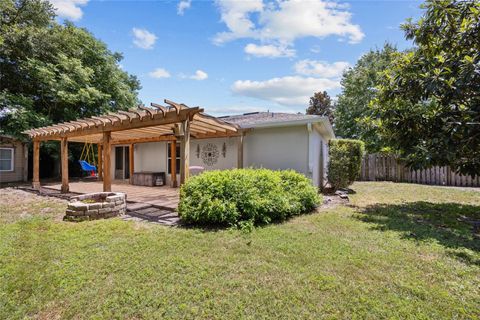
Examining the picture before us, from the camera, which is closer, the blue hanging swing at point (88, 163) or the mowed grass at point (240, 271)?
the mowed grass at point (240, 271)

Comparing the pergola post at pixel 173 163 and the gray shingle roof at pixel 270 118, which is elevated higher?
the gray shingle roof at pixel 270 118

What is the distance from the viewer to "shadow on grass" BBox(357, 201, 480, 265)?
162 inches

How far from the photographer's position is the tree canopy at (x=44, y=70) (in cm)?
1279

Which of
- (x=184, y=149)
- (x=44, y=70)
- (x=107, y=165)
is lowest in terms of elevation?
(x=107, y=165)

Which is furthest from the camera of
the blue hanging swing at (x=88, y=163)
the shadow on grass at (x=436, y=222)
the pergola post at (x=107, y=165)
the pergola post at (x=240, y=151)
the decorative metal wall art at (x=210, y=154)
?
the blue hanging swing at (x=88, y=163)

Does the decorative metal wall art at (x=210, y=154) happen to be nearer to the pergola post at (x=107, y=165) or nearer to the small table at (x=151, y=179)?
the small table at (x=151, y=179)

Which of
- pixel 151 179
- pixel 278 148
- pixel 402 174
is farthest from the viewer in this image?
pixel 402 174

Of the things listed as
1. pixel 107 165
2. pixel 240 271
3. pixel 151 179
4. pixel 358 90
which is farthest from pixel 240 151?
pixel 358 90

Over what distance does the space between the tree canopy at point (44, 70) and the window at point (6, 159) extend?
90.3 inches

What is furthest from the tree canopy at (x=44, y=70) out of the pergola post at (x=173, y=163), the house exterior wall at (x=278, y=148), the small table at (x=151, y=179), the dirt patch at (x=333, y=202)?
the dirt patch at (x=333, y=202)

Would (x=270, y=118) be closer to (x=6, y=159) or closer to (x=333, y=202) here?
(x=333, y=202)

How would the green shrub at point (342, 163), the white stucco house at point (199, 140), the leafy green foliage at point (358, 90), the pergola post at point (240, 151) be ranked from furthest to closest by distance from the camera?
the leafy green foliage at point (358, 90) → the green shrub at point (342, 163) → the pergola post at point (240, 151) → the white stucco house at point (199, 140)

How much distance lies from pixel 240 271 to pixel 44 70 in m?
15.3

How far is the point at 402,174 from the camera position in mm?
14125
